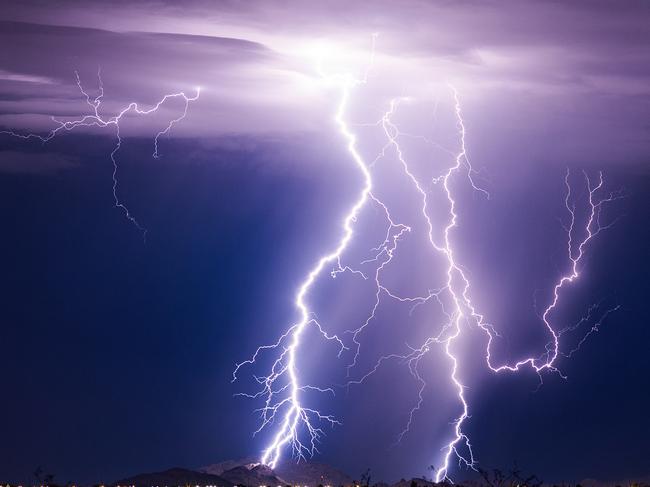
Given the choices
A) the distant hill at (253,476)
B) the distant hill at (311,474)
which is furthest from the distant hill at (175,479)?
the distant hill at (311,474)

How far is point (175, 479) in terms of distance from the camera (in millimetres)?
74188

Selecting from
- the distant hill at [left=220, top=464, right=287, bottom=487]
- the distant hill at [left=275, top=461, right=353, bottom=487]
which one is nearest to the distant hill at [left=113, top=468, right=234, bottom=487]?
the distant hill at [left=220, top=464, right=287, bottom=487]

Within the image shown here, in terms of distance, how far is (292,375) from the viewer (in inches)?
1752

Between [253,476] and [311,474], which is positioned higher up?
[311,474]

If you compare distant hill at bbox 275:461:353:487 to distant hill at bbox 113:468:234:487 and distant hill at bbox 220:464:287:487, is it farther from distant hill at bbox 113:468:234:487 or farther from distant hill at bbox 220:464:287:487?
distant hill at bbox 113:468:234:487

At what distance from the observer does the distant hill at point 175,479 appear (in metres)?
71.9

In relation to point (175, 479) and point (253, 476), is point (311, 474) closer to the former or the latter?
point (253, 476)

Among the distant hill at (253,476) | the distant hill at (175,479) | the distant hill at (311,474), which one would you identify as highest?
the distant hill at (311,474)

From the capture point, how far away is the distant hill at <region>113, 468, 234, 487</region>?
71875 mm

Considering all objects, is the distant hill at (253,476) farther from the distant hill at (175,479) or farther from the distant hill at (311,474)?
the distant hill at (311,474)

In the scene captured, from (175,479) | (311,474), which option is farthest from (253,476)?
(311,474)

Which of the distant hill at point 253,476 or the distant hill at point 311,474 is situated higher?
the distant hill at point 311,474

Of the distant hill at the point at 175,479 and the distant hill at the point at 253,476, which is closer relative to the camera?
the distant hill at the point at 175,479

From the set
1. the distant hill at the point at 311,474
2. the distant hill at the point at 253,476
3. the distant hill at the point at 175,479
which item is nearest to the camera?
the distant hill at the point at 175,479
